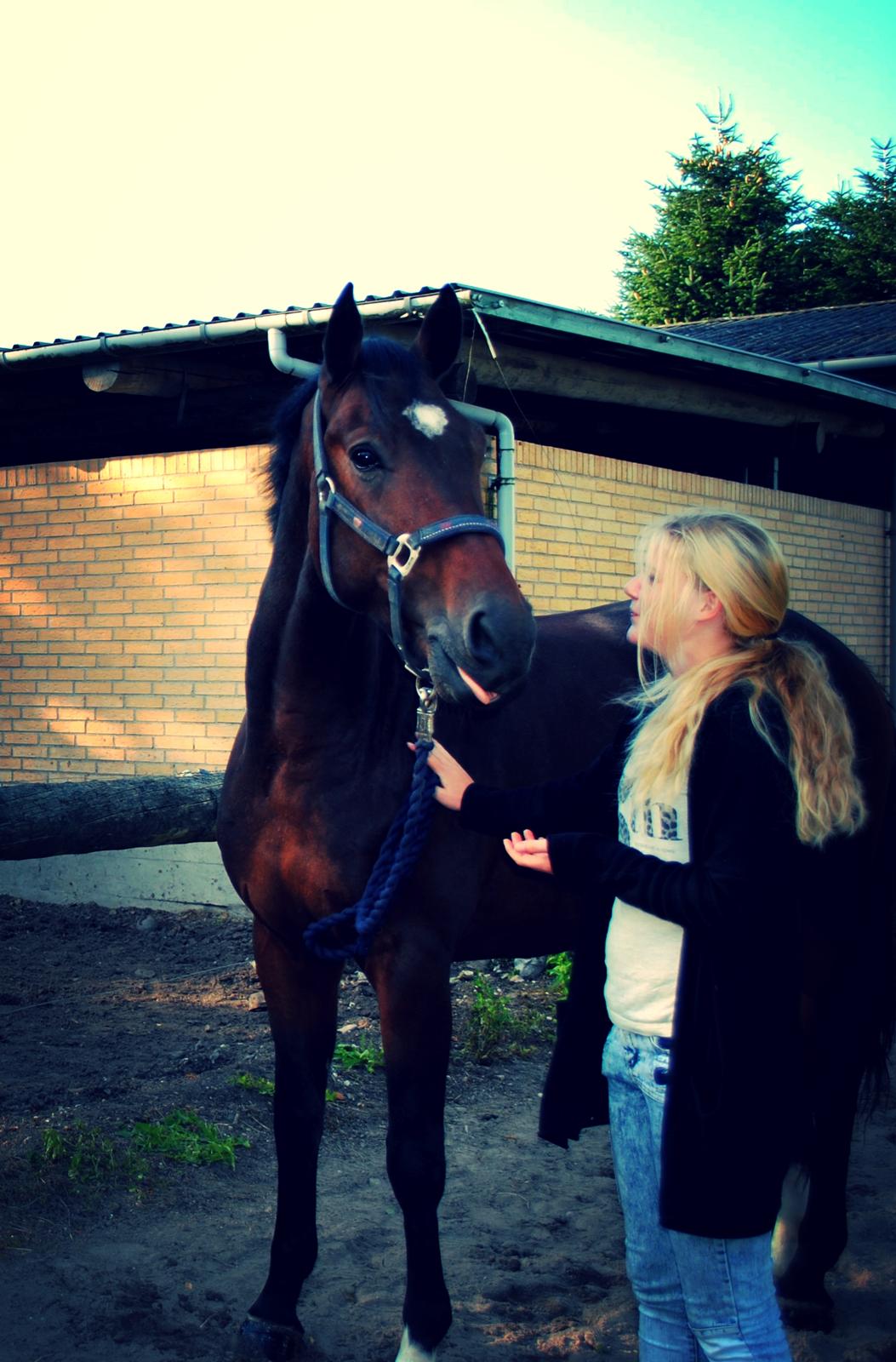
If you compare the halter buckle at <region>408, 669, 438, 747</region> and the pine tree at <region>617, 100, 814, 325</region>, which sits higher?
the pine tree at <region>617, 100, 814, 325</region>

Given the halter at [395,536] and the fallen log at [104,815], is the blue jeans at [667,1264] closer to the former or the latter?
the halter at [395,536]

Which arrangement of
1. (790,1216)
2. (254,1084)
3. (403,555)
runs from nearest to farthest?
(403,555) → (790,1216) → (254,1084)

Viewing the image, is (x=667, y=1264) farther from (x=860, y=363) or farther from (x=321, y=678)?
(x=860, y=363)

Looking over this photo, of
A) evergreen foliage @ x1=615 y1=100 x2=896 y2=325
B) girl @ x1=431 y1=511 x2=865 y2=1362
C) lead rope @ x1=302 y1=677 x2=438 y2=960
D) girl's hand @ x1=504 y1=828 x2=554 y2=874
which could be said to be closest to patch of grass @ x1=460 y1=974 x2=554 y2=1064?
lead rope @ x1=302 y1=677 x2=438 y2=960

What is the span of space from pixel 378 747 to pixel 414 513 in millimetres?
572

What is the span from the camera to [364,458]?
2404mm

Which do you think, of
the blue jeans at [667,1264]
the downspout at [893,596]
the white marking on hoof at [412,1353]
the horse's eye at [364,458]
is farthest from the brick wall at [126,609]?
the downspout at [893,596]

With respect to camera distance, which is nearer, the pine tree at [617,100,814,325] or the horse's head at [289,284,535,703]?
the horse's head at [289,284,535,703]

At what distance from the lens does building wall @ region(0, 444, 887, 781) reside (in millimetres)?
7480

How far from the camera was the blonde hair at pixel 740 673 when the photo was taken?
1.72 meters

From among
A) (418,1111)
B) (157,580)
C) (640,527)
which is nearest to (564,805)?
(418,1111)

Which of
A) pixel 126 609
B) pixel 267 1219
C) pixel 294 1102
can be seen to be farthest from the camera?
pixel 126 609

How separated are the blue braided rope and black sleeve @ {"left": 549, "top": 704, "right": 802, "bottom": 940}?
0.76 meters

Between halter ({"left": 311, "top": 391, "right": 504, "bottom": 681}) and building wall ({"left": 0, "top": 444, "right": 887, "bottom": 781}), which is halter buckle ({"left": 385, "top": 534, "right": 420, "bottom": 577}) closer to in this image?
halter ({"left": 311, "top": 391, "right": 504, "bottom": 681})
